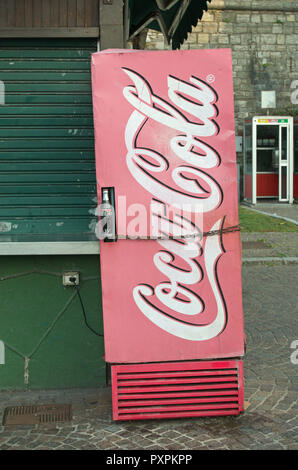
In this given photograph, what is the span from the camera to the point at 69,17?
5230mm

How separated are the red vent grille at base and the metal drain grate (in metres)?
0.48

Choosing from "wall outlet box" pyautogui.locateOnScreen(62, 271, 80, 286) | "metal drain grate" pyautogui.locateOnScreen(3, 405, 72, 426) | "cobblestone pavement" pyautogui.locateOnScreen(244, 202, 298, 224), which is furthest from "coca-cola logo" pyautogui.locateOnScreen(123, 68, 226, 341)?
"cobblestone pavement" pyautogui.locateOnScreen(244, 202, 298, 224)

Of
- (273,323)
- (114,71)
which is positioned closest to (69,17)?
(114,71)

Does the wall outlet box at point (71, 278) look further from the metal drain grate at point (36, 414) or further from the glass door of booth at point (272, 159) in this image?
the glass door of booth at point (272, 159)

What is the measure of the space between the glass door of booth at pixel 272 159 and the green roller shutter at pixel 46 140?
15.0 m

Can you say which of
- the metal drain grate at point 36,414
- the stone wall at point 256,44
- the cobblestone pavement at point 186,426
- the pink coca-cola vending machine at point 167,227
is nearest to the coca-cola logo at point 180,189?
the pink coca-cola vending machine at point 167,227

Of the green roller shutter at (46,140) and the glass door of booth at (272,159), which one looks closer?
the green roller shutter at (46,140)

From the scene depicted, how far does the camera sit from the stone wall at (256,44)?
77.5 feet

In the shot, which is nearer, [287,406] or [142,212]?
[142,212]

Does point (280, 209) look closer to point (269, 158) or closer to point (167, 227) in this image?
point (269, 158)

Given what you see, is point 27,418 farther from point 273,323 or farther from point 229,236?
point 273,323

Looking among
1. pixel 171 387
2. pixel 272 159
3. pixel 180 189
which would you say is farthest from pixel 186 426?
pixel 272 159

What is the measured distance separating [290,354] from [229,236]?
2229 mm

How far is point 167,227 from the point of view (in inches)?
177
